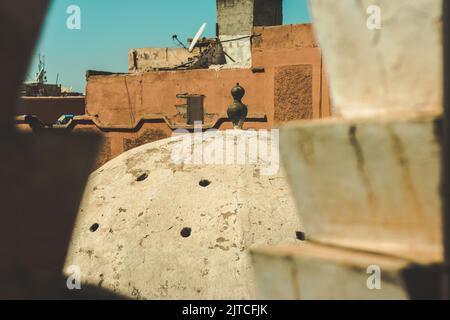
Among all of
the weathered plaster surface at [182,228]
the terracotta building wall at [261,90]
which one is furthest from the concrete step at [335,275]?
the terracotta building wall at [261,90]

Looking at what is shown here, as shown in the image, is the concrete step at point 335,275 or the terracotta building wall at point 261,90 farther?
the terracotta building wall at point 261,90

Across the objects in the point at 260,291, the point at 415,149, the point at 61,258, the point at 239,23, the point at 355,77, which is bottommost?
the point at 260,291

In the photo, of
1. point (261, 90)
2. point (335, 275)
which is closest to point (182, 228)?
point (335, 275)

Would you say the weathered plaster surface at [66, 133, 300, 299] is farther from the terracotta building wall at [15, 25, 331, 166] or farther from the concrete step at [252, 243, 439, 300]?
the terracotta building wall at [15, 25, 331, 166]

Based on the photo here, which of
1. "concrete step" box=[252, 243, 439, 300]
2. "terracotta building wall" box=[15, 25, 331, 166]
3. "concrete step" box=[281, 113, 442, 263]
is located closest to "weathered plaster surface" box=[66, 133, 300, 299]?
"concrete step" box=[252, 243, 439, 300]

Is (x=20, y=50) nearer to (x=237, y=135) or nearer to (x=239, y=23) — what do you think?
(x=237, y=135)

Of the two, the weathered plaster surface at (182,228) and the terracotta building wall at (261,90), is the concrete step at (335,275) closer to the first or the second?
the weathered plaster surface at (182,228)

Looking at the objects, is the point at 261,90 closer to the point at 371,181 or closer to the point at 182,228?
the point at 182,228

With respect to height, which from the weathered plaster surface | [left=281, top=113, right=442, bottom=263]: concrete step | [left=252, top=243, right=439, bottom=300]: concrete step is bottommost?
the weathered plaster surface

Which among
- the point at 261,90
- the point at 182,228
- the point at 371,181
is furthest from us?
the point at 261,90

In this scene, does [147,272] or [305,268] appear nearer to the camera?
[305,268]

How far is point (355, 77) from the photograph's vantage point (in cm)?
183
